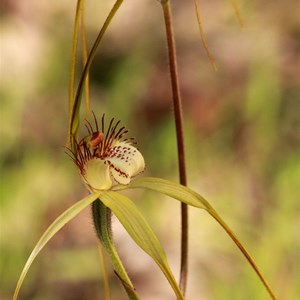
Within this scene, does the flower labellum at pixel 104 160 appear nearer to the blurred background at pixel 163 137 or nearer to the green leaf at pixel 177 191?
the green leaf at pixel 177 191

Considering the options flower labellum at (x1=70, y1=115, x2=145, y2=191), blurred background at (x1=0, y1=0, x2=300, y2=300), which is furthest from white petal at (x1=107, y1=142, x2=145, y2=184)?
blurred background at (x1=0, y1=0, x2=300, y2=300)

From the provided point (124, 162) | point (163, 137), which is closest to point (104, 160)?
point (124, 162)

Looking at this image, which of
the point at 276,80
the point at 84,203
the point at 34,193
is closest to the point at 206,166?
the point at 276,80

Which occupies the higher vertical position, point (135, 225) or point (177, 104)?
point (177, 104)

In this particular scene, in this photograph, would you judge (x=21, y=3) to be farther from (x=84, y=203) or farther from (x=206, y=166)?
(x=84, y=203)

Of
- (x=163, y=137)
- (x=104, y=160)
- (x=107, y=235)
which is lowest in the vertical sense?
(x=107, y=235)

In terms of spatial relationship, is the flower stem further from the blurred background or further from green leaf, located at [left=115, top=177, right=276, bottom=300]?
the blurred background

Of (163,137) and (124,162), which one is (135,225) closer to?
(124,162)
